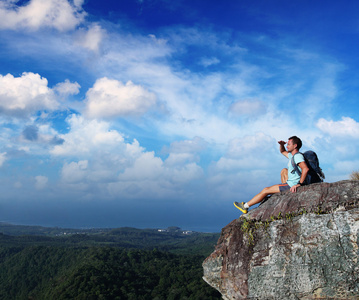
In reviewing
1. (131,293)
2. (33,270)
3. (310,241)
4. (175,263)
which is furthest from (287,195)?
(33,270)

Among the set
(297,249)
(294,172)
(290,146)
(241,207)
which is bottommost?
(297,249)

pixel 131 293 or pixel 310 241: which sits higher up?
pixel 310 241

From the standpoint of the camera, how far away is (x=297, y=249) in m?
7.94

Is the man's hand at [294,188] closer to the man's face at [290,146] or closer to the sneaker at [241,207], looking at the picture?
the man's face at [290,146]

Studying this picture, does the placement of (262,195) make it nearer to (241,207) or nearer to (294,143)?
(241,207)

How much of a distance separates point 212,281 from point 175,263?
109 meters

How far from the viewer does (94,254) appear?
124062 millimetres

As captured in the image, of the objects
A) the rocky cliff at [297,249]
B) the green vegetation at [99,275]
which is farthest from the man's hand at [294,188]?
the green vegetation at [99,275]

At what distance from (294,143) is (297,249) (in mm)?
3561

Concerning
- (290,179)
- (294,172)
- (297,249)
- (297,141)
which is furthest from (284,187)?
(297,249)

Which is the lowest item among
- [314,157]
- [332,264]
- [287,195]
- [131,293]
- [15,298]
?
[15,298]

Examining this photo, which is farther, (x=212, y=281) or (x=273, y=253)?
(x=212, y=281)

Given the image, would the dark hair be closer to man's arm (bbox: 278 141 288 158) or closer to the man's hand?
man's arm (bbox: 278 141 288 158)

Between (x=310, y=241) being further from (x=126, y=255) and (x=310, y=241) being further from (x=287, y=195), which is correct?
(x=126, y=255)
